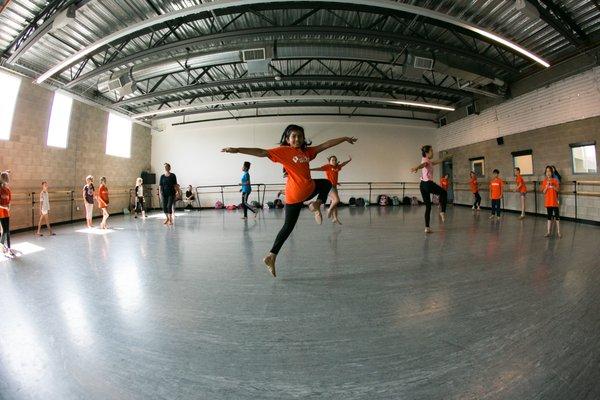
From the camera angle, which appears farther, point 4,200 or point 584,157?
point 584,157

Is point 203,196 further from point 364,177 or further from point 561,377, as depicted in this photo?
point 561,377

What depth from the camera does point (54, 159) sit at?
9352 mm

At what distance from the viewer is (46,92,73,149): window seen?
930 centimetres

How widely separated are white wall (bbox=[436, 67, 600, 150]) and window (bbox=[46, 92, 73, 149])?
16.7m

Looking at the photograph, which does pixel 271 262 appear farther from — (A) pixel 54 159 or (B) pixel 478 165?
(B) pixel 478 165

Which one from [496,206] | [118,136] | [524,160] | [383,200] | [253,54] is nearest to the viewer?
[253,54]

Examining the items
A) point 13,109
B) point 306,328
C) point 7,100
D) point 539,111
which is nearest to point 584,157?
point 539,111

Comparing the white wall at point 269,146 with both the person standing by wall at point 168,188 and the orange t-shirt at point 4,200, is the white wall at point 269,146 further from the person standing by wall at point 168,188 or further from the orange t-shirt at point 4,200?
the orange t-shirt at point 4,200

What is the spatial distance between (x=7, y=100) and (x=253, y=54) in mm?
7484

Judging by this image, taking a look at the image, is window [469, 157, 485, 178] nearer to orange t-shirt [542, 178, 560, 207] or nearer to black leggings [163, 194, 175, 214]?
orange t-shirt [542, 178, 560, 207]

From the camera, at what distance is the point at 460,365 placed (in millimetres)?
1463

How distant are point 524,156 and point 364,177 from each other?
6.99 m

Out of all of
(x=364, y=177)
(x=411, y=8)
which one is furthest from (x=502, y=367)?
(x=364, y=177)

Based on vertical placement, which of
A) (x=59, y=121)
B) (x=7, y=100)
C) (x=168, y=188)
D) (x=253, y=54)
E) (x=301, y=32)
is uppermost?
(x=301, y=32)
